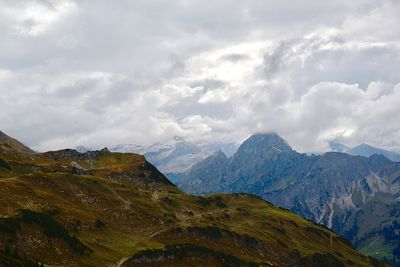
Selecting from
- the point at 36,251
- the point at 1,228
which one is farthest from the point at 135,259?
the point at 1,228

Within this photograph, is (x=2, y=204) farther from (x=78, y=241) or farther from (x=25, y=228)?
(x=78, y=241)

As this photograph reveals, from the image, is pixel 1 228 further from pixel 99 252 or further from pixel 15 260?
pixel 99 252

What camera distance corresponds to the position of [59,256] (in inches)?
6939

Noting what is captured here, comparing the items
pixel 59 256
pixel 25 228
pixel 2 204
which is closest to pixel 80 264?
pixel 59 256

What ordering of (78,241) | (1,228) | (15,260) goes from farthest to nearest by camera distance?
(78,241)
(1,228)
(15,260)

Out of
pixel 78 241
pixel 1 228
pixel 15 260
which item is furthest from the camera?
pixel 78 241

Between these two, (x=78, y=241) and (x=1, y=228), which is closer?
(x=1, y=228)

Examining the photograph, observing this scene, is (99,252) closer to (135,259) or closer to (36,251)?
(135,259)

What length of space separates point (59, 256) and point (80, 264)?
8166 millimetres

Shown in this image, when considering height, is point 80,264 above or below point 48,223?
below

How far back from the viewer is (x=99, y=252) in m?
193

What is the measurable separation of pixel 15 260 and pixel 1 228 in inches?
969

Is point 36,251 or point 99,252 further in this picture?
point 99,252

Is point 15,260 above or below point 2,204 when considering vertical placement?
below
